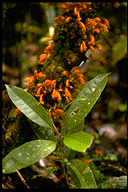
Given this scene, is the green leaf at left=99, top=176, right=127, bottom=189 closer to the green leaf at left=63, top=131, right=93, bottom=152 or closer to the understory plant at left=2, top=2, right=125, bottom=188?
the understory plant at left=2, top=2, right=125, bottom=188

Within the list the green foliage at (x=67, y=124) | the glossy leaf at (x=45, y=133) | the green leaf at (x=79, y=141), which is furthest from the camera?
the glossy leaf at (x=45, y=133)

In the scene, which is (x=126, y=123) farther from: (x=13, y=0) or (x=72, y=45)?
(x=13, y=0)

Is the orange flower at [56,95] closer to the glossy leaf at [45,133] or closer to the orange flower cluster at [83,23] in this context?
the glossy leaf at [45,133]

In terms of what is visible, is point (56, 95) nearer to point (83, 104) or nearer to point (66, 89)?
point (66, 89)

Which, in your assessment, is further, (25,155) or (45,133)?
(45,133)

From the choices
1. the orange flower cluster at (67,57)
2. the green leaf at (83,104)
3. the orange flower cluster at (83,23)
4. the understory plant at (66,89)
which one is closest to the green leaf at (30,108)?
the understory plant at (66,89)

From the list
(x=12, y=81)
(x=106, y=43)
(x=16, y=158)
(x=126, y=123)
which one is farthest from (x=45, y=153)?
(x=106, y=43)

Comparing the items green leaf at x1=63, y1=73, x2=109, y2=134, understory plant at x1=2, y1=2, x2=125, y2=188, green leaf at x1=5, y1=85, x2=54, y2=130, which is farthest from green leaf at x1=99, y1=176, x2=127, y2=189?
green leaf at x1=5, y1=85, x2=54, y2=130

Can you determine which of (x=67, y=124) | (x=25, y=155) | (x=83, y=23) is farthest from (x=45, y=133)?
(x=83, y=23)
